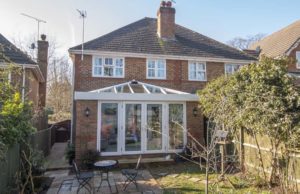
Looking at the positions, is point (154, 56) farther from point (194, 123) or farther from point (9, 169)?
point (9, 169)

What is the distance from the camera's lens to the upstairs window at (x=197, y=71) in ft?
52.0

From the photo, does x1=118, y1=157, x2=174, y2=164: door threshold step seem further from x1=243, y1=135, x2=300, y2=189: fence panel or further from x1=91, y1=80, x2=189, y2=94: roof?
x1=243, y1=135, x2=300, y2=189: fence panel

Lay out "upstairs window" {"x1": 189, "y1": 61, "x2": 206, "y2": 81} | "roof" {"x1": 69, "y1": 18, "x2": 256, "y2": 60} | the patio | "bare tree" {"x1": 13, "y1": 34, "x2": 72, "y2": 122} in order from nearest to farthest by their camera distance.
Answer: the patio → "roof" {"x1": 69, "y1": 18, "x2": 256, "y2": 60} → "upstairs window" {"x1": 189, "y1": 61, "x2": 206, "y2": 81} → "bare tree" {"x1": 13, "y1": 34, "x2": 72, "y2": 122}

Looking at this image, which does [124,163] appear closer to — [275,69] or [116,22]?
[275,69]

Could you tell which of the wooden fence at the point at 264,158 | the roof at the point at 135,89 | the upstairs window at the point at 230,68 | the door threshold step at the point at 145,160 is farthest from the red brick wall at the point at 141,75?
the wooden fence at the point at 264,158

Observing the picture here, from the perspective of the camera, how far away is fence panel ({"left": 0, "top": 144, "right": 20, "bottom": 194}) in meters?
5.96

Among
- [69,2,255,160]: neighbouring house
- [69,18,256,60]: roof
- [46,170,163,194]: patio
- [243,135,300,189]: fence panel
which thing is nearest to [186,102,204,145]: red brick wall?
[69,2,255,160]: neighbouring house

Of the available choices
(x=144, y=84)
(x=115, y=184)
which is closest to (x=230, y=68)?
(x=144, y=84)

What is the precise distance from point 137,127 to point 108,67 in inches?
190

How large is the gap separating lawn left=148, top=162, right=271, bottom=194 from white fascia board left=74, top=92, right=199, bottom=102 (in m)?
3.26

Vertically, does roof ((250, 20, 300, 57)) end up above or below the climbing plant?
above

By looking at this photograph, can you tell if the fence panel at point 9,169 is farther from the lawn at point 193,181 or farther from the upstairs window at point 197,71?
the upstairs window at point 197,71

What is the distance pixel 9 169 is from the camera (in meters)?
6.73

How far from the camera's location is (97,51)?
558 inches
